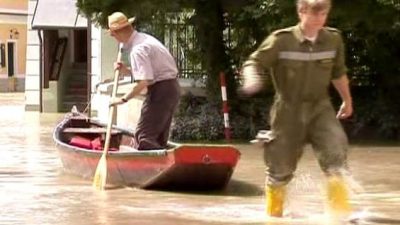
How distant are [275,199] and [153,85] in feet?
10.1

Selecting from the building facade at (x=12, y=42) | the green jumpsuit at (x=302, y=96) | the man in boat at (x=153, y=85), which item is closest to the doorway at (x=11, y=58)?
the building facade at (x=12, y=42)

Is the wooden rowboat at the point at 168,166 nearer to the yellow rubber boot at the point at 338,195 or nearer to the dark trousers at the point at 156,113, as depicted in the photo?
the dark trousers at the point at 156,113

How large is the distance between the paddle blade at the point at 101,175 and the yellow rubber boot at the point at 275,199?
3092 mm

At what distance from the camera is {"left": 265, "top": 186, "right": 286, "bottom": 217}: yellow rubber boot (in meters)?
7.77

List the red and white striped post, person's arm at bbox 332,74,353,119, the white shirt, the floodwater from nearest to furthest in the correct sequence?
person's arm at bbox 332,74,353,119, the floodwater, the white shirt, the red and white striped post

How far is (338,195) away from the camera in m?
7.42

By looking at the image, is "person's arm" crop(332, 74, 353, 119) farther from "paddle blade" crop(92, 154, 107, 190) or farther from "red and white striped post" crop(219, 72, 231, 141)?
"red and white striped post" crop(219, 72, 231, 141)

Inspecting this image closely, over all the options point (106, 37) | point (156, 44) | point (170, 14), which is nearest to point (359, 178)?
point (156, 44)

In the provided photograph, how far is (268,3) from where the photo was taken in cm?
1586

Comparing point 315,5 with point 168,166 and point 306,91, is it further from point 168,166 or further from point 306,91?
point 168,166

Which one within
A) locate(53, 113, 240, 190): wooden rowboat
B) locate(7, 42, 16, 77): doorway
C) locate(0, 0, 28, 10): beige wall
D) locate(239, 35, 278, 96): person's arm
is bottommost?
locate(7, 42, 16, 77): doorway

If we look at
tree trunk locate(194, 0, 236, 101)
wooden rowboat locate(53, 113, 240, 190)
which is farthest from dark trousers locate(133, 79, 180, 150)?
tree trunk locate(194, 0, 236, 101)

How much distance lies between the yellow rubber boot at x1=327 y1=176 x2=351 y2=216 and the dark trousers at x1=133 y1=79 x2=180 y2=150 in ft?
11.3

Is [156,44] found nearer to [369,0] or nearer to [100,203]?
[100,203]
